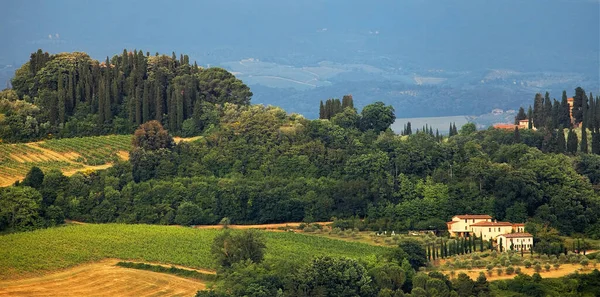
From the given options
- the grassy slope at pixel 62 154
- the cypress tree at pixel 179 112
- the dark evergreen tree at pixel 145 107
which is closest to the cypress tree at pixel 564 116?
the cypress tree at pixel 179 112

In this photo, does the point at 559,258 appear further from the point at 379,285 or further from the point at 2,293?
the point at 2,293

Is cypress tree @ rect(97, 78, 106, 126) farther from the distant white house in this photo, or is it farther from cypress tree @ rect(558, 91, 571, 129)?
cypress tree @ rect(558, 91, 571, 129)

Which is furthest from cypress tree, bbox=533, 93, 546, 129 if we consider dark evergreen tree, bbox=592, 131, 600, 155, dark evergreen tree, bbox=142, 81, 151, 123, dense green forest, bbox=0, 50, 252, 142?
dark evergreen tree, bbox=142, 81, 151, 123

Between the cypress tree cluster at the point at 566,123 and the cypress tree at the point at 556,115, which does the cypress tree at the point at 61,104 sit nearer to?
the cypress tree cluster at the point at 566,123

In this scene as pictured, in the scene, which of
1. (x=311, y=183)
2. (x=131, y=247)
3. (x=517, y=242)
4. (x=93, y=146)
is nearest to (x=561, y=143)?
(x=311, y=183)

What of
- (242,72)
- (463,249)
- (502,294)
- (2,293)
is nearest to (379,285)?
(502,294)

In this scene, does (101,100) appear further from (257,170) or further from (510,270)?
(510,270)
